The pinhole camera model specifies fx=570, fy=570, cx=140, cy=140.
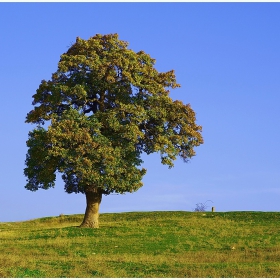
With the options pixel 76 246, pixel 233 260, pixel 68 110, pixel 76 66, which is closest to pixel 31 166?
pixel 68 110

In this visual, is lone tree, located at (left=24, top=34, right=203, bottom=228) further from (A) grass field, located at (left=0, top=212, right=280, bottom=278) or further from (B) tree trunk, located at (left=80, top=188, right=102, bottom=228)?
(A) grass field, located at (left=0, top=212, right=280, bottom=278)

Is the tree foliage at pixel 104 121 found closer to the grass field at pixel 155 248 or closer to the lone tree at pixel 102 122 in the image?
the lone tree at pixel 102 122

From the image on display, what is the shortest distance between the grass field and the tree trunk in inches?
72.4

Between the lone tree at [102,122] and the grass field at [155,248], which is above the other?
the lone tree at [102,122]

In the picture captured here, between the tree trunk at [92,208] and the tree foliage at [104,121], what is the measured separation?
0.90m

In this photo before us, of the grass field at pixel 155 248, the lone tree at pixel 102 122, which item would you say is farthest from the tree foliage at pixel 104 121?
the grass field at pixel 155 248

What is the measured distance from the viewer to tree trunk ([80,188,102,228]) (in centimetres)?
4641

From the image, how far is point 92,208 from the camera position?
46.8 m

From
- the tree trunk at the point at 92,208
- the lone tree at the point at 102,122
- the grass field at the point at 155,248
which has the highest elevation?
the lone tree at the point at 102,122

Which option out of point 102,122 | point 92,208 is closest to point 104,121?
point 102,122

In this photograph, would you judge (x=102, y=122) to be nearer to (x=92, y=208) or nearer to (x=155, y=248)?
(x=92, y=208)

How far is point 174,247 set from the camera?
35562 mm

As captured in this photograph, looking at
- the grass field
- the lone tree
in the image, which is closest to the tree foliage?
the lone tree

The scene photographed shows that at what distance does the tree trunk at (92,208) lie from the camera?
4641cm
